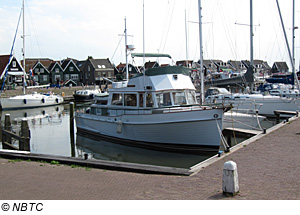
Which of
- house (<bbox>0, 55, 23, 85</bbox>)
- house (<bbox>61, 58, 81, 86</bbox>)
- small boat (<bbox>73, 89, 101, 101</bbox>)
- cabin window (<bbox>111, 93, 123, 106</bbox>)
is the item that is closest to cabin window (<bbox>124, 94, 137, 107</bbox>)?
cabin window (<bbox>111, 93, 123, 106</bbox>)

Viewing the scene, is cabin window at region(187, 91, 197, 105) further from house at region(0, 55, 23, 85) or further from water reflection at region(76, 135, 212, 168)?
house at region(0, 55, 23, 85)

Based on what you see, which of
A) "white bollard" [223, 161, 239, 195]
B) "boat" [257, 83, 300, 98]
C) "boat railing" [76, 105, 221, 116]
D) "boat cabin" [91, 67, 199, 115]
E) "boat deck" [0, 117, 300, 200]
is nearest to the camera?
"white bollard" [223, 161, 239, 195]

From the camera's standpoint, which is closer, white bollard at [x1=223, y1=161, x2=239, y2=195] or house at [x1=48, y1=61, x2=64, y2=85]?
white bollard at [x1=223, y1=161, x2=239, y2=195]

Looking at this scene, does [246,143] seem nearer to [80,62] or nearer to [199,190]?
[199,190]

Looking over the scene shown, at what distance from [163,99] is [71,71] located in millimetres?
70355

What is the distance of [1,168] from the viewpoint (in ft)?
32.6

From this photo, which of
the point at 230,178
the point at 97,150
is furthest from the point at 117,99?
the point at 230,178

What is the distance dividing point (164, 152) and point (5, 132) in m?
7.83

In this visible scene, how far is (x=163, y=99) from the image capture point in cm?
1731

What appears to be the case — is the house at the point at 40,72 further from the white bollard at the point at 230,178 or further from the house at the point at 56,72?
the white bollard at the point at 230,178

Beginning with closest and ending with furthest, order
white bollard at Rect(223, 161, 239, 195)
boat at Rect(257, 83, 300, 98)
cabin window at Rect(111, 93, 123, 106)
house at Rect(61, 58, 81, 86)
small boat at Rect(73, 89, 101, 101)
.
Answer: white bollard at Rect(223, 161, 239, 195)
cabin window at Rect(111, 93, 123, 106)
boat at Rect(257, 83, 300, 98)
small boat at Rect(73, 89, 101, 101)
house at Rect(61, 58, 81, 86)

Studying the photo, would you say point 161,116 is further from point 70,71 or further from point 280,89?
point 70,71

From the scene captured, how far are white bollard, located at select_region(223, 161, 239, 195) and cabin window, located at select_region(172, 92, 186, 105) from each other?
420 inches

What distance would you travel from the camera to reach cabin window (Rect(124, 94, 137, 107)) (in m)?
18.2
